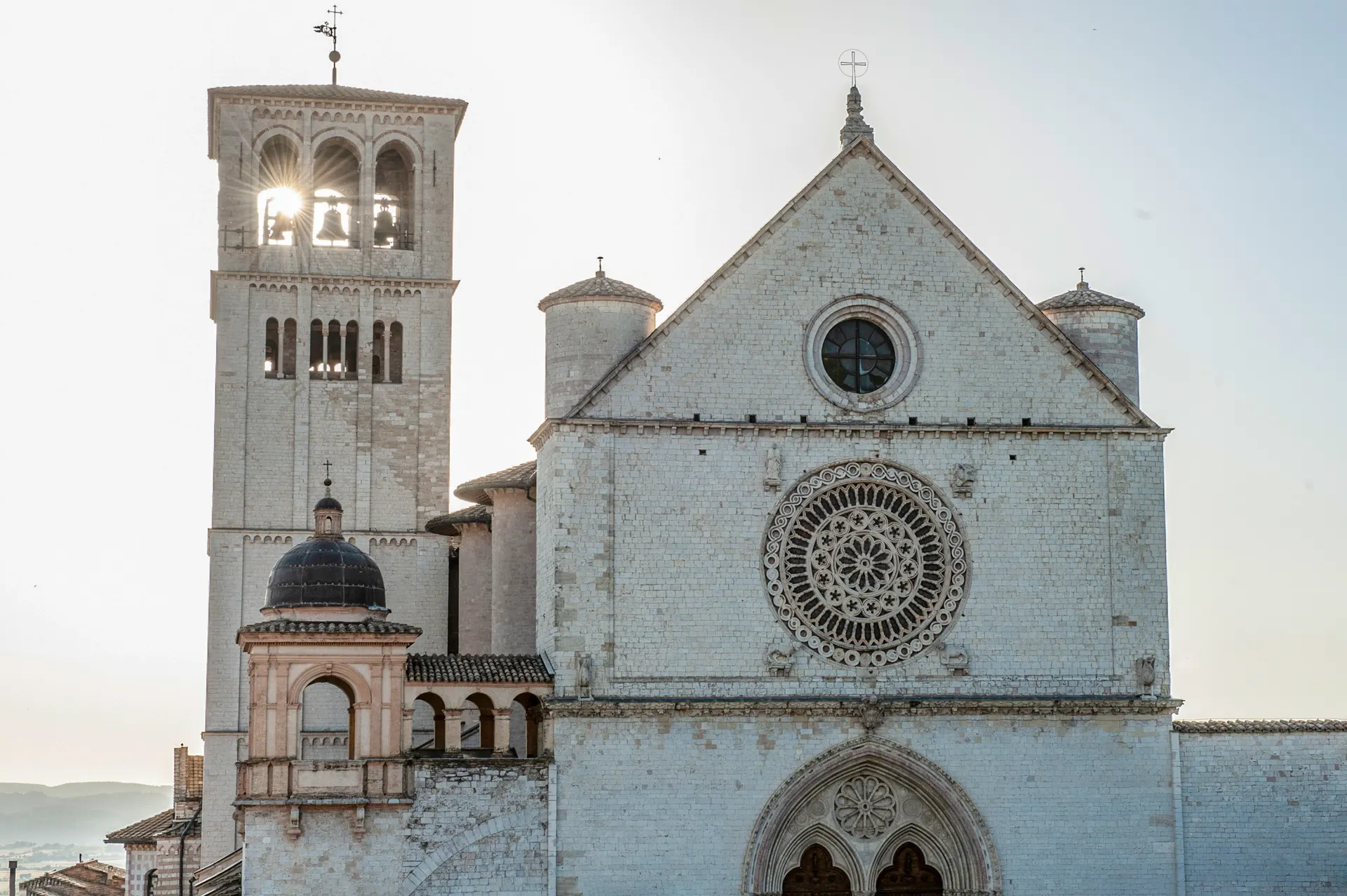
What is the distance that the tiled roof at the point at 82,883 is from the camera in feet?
203

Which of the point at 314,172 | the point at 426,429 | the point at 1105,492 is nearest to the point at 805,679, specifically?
the point at 1105,492

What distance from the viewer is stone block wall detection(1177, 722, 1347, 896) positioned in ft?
122

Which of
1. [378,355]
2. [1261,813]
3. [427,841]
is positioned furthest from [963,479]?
[378,355]

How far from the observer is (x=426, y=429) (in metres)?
47.9

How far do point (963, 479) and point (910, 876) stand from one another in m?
→ 7.01

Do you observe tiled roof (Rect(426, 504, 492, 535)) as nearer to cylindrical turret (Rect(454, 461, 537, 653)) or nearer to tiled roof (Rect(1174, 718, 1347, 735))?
cylindrical turret (Rect(454, 461, 537, 653))

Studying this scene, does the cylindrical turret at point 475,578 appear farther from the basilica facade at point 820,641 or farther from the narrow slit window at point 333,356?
the basilica facade at point 820,641

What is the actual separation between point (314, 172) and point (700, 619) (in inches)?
708

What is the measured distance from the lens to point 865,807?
1438 inches

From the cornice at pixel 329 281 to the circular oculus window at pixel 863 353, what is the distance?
1341 cm

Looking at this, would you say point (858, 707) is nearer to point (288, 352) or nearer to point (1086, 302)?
point (1086, 302)

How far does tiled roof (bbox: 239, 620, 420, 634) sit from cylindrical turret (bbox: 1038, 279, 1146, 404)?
13194 mm

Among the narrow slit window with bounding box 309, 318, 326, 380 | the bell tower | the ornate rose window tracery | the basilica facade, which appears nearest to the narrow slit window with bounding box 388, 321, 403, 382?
the bell tower

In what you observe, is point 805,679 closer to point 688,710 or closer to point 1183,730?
point 688,710
